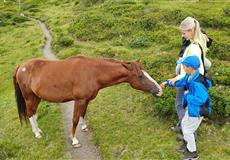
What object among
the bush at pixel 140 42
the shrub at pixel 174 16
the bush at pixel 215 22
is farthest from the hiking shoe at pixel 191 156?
the shrub at pixel 174 16

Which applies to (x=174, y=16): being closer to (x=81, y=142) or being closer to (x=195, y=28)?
(x=81, y=142)

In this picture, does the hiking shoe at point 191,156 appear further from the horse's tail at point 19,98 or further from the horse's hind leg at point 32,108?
the horse's tail at point 19,98

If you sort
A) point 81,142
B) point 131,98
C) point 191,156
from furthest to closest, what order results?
point 131,98, point 81,142, point 191,156

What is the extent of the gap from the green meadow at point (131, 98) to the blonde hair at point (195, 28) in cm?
280

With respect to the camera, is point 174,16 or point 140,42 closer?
point 140,42

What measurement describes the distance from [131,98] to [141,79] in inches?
143

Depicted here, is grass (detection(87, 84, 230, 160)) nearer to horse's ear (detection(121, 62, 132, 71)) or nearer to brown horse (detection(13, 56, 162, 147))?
brown horse (detection(13, 56, 162, 147))

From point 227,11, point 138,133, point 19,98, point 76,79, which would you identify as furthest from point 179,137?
point 227,11

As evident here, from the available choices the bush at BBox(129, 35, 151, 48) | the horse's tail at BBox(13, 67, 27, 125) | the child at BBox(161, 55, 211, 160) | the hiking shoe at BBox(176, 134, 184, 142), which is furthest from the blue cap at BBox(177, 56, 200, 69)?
the bush at BBox(129, 35, 151, 48)

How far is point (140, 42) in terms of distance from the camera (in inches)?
748

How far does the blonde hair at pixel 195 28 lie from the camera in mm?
7543

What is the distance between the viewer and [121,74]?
920cm

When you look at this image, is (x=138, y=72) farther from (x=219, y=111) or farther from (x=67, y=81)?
(x=219, y=111)

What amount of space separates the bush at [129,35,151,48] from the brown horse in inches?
367
